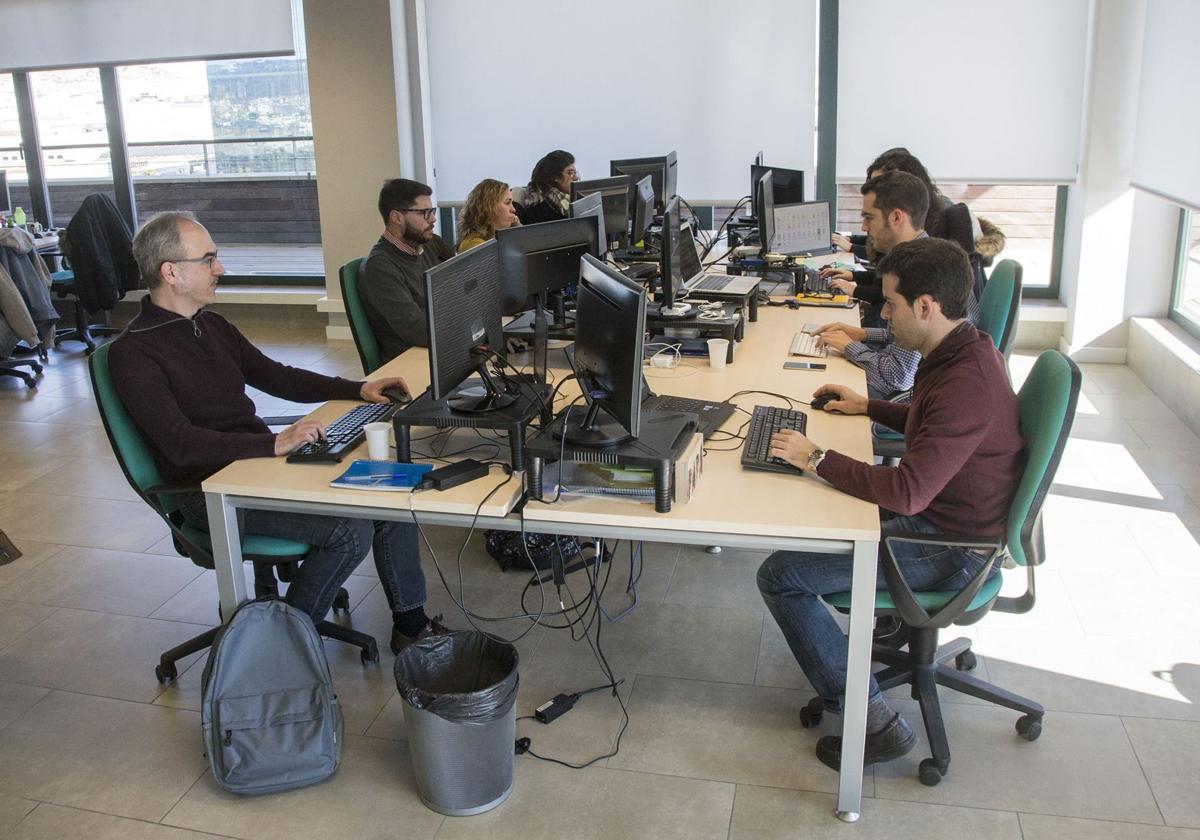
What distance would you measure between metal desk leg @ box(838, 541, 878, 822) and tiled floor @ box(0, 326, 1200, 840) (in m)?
0.07

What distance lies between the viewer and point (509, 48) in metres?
6.84

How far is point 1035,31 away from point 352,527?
16.7ft

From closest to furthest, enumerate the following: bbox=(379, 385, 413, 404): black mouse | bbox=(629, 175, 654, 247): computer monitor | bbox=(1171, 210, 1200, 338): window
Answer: bbox=(379, 385, 413, 404): black mouse, bbox=(629, 175, 654, 247): computer monitor, bbox=(1171, 210, 1200, 338): window

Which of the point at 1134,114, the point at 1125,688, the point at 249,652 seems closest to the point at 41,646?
the point at 249,652

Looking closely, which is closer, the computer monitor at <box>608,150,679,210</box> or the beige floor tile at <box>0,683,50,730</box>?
the beige floor tile at <box>0,683,50,730</box>

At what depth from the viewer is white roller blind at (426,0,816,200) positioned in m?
6.47

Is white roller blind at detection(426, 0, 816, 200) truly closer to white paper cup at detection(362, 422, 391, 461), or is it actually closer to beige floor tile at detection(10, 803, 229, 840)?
white paper cup at detection(362, 422, 391, 461)

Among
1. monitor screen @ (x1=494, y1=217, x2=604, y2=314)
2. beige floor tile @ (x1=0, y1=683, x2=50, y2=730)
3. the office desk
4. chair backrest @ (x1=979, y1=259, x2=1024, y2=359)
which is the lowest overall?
beige floor tile @ (x1=0, y1=683, x2=50, y2=730)

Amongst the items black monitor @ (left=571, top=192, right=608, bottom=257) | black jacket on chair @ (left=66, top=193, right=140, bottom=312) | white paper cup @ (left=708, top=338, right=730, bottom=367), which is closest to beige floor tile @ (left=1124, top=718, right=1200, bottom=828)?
white paper cup @ (left=708, top=338, right=730, bottom=367)

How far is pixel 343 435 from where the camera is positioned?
286 cm

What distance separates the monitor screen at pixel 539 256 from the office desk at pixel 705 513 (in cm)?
89

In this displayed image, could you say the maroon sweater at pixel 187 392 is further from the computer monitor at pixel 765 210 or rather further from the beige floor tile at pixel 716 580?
the computer monitor at pixel 765 210

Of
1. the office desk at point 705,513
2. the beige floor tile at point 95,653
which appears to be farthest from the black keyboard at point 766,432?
the beige floor tile at point 95,653

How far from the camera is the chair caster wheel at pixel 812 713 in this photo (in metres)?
2.73
